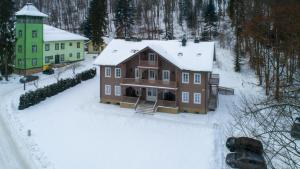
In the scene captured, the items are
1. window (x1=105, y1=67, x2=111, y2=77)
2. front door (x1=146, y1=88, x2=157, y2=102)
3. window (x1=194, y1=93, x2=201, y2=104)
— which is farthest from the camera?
window (x1=105, y1=67, x2=111, y2=77)

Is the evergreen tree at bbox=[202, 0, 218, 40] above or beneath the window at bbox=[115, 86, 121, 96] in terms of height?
above

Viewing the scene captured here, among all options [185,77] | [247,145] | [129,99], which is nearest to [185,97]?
[185,77]

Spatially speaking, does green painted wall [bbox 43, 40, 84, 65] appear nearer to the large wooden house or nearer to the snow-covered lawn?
the large wooden house

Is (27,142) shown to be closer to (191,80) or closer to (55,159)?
(55,159)

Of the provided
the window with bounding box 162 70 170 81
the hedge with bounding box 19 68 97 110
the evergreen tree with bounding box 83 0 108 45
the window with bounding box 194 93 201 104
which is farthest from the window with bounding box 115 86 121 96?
the evergreen tree with bounding box 83 0 108 45

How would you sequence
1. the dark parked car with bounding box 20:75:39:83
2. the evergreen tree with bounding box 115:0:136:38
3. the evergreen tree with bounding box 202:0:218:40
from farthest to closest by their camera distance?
the evergreen tree with bounding box 202:0:218:40
the evergreen tree with bounding box 115:0:136:38
the dark parked car with bounding box 20:75:39:83

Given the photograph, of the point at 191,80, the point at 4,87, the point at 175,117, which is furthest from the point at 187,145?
the point at 4,87
